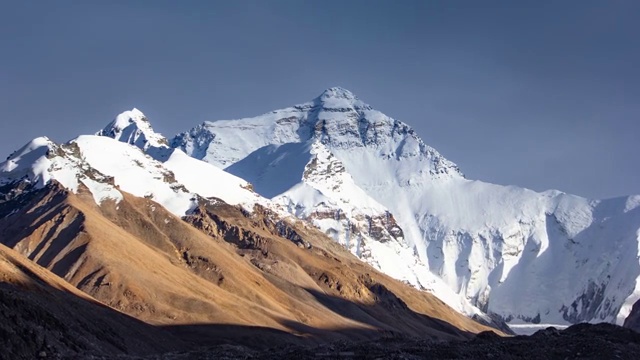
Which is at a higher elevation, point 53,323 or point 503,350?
point 503,350

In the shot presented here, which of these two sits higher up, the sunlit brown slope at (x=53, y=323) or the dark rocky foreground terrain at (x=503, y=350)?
the dark rocky foreground terrain at (x=503, y=350)

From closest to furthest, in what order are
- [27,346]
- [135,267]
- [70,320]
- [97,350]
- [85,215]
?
[27,346] < [97,350] < [70,320] < [135,267] < [85,215]

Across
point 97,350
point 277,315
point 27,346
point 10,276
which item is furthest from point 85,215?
point 27,346

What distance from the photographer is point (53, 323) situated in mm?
87000

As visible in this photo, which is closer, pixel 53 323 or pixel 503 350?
pixel 503 350

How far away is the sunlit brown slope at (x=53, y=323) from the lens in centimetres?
7150

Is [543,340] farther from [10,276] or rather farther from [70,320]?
[10,276]

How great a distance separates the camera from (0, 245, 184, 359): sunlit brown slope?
7150 cm

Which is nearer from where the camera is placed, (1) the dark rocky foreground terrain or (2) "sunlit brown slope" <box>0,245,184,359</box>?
(1) the dark rocky foreground terrain

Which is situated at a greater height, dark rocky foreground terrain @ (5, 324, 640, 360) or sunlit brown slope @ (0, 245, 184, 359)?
dark rocky foreground terrain @ (5, 324, 640, 360)

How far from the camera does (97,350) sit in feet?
286

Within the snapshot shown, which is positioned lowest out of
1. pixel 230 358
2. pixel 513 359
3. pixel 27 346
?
pixel 27 346

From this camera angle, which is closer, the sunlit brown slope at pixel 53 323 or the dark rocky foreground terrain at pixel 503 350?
the dark rocky foreground terrain at pixel 503 350

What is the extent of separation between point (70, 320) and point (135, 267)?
73168mm
